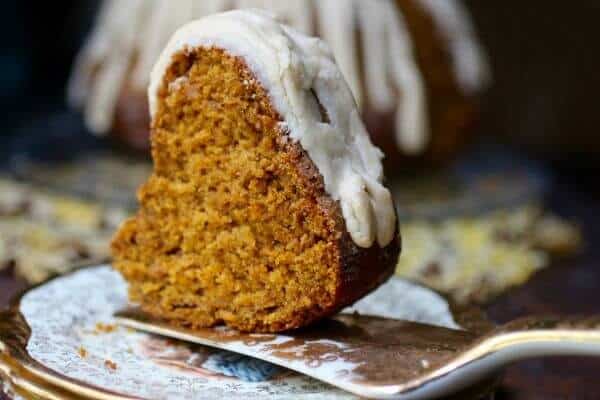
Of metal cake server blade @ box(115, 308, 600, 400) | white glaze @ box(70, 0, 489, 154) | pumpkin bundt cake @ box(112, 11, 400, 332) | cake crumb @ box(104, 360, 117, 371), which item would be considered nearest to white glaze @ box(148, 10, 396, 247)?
pumpkin bundt cake @ box(112, 11, 400, 332)

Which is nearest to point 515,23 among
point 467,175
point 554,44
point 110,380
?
point 554,44

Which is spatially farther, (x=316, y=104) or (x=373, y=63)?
(x=373, y=63)

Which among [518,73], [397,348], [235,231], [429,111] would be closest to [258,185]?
[235,231]

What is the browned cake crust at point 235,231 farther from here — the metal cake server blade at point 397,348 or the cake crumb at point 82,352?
the cake crumb at point 82,352

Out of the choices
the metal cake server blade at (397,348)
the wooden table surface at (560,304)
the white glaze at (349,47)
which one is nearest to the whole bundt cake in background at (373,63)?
the white glaze at (349,47)

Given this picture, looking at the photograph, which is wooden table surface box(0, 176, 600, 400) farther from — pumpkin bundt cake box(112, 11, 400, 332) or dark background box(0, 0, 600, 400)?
dark background box(0, 0, 600, 400)

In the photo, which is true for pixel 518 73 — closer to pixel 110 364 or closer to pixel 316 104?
pixel 316 104
